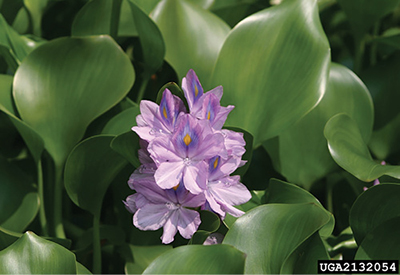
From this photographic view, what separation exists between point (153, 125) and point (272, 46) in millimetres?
355

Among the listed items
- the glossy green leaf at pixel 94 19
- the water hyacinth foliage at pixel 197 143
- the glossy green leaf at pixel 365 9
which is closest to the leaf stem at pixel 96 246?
the water hyacinth foliage at pixel 197 143

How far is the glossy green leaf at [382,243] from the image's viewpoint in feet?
2.36

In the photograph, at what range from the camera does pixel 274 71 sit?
0.91 metres

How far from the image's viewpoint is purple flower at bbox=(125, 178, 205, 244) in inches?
25.1

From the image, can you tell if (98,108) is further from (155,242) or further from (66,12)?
(66,12)

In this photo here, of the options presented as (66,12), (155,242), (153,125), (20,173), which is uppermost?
(153,125)

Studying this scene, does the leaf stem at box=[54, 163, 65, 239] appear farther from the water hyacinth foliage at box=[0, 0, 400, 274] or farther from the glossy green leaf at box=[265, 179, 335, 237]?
the glossy green leaf at box=[265, 179, 335, 237]

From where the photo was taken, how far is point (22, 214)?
3.05 feet

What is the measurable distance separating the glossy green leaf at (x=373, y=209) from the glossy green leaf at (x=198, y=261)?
10.2 inches

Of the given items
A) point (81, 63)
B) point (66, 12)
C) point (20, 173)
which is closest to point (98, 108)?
point (81, 63)

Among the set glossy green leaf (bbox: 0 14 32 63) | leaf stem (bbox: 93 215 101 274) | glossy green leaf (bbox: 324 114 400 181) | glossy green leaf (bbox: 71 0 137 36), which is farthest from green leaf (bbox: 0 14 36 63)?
glossy green leaf (bbox: 324 114 400 181)

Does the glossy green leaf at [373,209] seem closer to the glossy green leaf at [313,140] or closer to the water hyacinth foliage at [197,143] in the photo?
the water hyacinth foliage at [197,143]

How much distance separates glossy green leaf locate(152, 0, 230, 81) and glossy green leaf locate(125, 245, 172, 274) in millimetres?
330

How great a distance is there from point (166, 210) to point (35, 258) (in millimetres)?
172
